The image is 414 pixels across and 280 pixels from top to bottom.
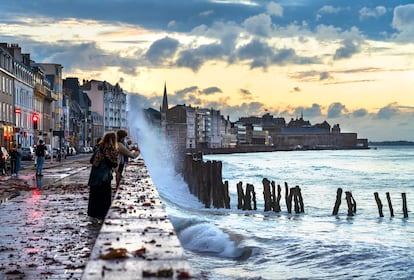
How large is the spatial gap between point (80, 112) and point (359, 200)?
11716cm

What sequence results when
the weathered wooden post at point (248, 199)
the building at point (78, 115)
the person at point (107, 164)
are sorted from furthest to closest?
the building at point (78, 115) < the weathered wooden post at point (248, 199) < the person at point (107, 164)

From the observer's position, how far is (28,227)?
13125 millimetres

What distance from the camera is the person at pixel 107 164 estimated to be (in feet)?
44.9

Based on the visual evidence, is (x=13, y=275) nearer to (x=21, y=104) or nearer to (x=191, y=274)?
(x=191, y=274)

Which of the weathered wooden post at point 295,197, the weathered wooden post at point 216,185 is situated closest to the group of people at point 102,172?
the weathered wooden post at point 295,197

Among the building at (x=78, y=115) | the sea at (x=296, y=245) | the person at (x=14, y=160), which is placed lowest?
the sea at (x=296, y=245)

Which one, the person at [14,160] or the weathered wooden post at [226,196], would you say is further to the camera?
the weathered wooden post at [226,196]

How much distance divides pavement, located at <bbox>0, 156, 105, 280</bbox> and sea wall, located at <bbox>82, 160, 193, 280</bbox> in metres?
0.90

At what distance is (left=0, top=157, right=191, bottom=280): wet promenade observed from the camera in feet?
17.6

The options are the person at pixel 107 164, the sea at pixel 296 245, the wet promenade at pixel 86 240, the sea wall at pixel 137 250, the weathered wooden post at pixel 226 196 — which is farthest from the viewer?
the weathered wooden post at pixel 226 196

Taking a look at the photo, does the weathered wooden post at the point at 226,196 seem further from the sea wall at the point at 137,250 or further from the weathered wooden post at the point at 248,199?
the sea wall at the point at 137,250

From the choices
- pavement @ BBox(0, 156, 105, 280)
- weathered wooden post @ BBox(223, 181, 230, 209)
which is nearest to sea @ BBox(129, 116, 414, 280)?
weathered wooden post @ BBox(223, 181, 230, 209)

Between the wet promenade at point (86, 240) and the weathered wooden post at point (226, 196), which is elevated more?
the wet promenade at point (86, 240)

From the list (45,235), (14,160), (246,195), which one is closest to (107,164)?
(45,235)
